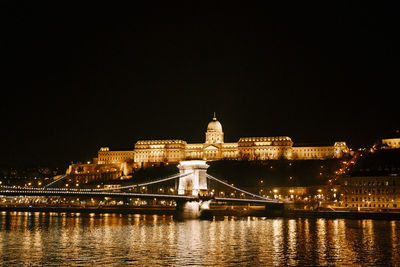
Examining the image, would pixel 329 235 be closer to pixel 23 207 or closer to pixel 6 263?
pixel 6 263

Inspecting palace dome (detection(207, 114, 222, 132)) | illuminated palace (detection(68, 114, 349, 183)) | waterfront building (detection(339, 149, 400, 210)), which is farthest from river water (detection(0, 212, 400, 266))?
palace dome (detection(207, 114, 222, 132))

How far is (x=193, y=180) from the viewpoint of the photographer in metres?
54.8

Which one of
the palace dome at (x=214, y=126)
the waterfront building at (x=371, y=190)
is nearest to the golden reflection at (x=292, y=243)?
the waterfront building at (x=371, y=190)

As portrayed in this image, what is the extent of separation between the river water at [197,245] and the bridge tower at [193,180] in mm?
10818

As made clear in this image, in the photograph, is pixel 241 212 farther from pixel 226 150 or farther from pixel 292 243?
pixel 226 150

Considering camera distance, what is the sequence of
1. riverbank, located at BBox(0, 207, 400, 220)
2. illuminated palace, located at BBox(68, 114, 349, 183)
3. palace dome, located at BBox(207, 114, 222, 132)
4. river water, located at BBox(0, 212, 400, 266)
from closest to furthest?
1. river water, located at BBox(0, 212, 400, 266)
2. riverbank, located at BBox(0, 207, 400, 220)
3. illuminated palace, located at BBox(68, 114, 349, 183)
4. palace dome, located at BBox(207, 114, 222, 132)

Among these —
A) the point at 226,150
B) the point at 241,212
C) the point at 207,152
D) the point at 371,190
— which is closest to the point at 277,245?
the point at 241,212

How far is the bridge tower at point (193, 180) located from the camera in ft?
176

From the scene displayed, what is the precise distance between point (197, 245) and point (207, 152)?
95.0 meters

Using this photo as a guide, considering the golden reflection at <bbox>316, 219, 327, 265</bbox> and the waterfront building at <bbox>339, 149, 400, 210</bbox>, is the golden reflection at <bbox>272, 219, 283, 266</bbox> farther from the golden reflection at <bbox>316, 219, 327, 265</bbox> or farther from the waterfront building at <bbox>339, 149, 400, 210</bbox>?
the waterfront building at <bbox>339, 149, 400, 210</bbox>

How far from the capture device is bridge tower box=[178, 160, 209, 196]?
53.7 metres

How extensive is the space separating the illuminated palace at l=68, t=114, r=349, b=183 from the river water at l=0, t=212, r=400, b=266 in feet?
247

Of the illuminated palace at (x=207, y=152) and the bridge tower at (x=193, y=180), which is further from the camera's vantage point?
the illuminated palace at (x=207, y=152)

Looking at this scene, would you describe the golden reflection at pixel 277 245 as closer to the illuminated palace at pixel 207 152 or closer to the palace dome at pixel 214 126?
the illuminated palace at pixel 207 152
